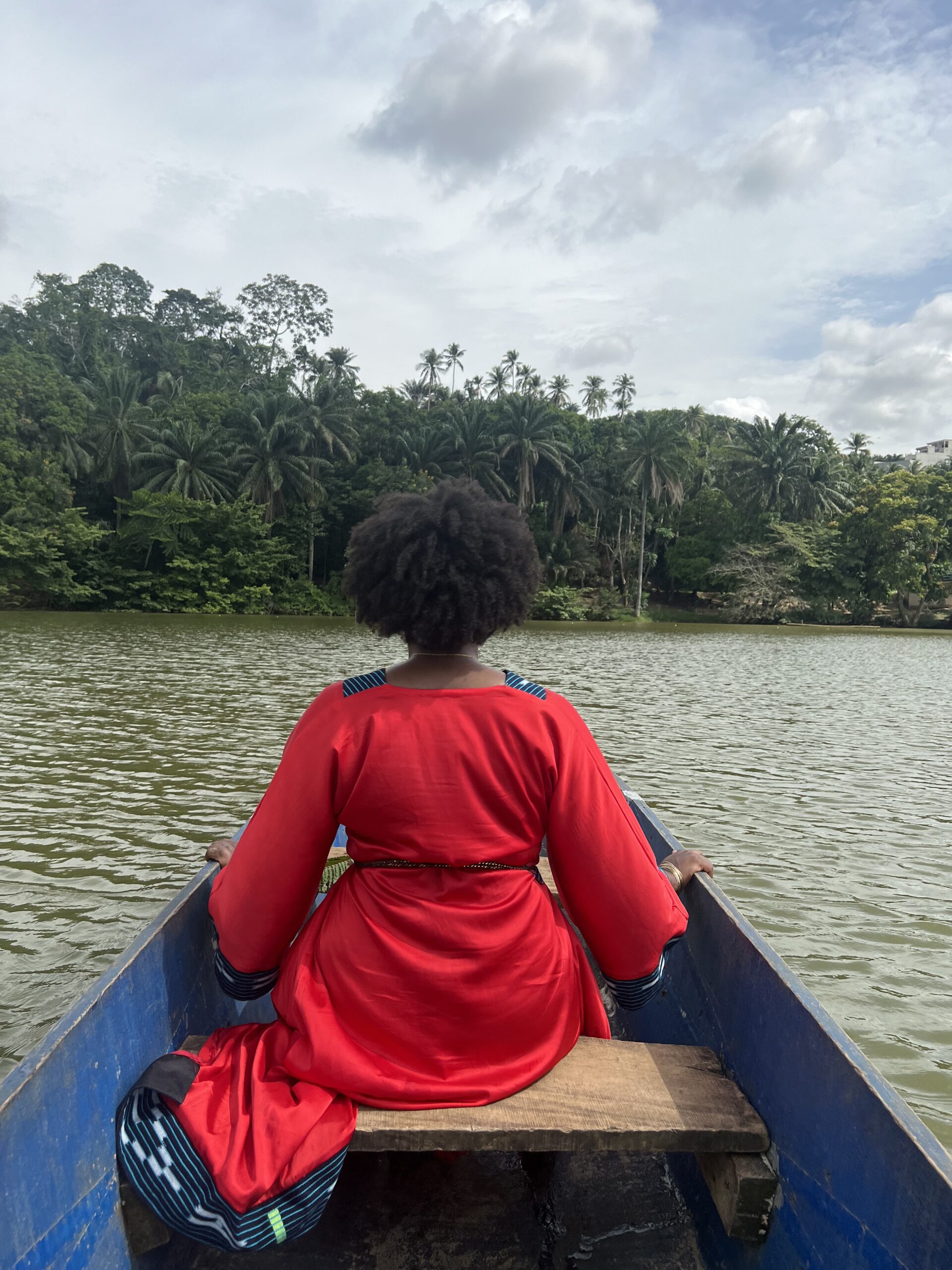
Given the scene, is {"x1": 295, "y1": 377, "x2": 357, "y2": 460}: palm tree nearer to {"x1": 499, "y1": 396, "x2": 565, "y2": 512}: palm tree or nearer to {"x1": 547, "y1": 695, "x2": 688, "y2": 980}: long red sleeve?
{"x1": 499, "y1": 396, "x2": 565, "y2": 512}: palm tree

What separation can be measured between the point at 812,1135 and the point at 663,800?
4907 mm

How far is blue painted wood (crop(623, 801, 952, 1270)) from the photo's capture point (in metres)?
1.22

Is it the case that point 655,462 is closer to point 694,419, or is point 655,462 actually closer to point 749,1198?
point 694,419

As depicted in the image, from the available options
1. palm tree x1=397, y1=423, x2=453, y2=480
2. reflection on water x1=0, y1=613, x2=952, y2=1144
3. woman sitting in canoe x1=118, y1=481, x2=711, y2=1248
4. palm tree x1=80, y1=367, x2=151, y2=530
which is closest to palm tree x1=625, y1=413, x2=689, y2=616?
palm tree x1=397, y1=423, x2=453, y2=480

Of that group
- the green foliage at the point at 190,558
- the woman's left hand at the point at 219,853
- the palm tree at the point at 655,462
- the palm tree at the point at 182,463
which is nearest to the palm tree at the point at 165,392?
the palm tree at the point at 182,463

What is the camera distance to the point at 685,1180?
1973 mm

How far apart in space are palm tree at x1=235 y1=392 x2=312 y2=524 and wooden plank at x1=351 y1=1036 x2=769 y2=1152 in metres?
36.1

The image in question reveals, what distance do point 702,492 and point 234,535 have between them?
24089 mm

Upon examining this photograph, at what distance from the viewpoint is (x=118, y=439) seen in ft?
114

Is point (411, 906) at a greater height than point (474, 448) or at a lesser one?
lesser

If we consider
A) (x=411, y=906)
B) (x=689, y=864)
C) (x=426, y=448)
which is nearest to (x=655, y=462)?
(x=426, y=448)

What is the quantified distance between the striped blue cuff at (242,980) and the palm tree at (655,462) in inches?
1539

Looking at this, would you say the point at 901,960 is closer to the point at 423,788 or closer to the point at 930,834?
the point at 930,834

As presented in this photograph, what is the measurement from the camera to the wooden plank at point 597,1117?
1510 millimetres
